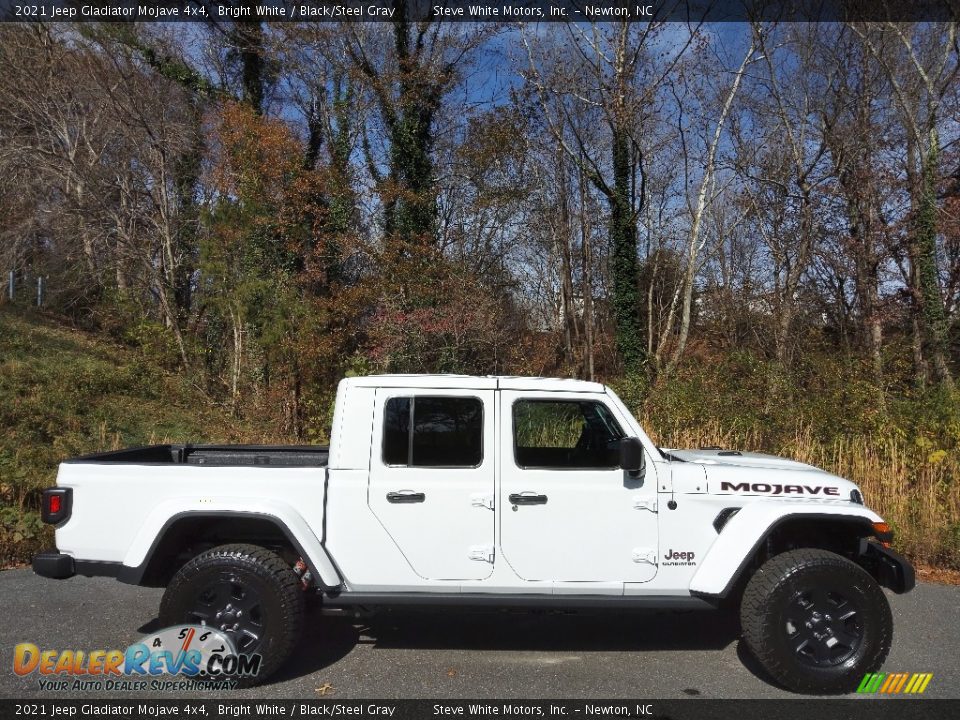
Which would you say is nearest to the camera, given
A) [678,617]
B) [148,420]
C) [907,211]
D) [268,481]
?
[268,481]

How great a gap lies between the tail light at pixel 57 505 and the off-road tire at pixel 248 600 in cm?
77

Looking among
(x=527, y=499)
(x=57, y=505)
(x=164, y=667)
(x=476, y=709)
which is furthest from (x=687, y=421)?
(x=57, y=505)

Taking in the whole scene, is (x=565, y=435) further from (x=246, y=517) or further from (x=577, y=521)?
(x=246, y=517)

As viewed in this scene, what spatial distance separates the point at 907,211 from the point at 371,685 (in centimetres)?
1670

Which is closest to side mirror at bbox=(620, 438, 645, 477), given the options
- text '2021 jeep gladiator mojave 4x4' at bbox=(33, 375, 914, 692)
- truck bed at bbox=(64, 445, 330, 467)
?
text '2021 jeep gladiator mojave 4x4' at bbox=(33, 375, 914, 692)

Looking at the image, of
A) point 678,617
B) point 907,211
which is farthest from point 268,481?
point 907,211

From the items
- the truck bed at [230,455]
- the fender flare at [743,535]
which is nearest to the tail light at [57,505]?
the truck bed at [230,455]

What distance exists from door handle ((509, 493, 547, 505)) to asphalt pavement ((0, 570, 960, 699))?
2.56 feet

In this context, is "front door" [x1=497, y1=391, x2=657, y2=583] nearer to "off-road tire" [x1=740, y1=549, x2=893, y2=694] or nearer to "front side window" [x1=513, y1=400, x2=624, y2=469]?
"front side window" [x1=513, y1=400, x2=624, y2=469]

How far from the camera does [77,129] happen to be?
18.5m

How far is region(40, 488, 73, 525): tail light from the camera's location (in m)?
4.41

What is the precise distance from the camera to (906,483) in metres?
7.89

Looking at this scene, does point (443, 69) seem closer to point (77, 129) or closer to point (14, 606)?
point (77, 129)

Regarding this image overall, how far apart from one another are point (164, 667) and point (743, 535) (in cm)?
345
